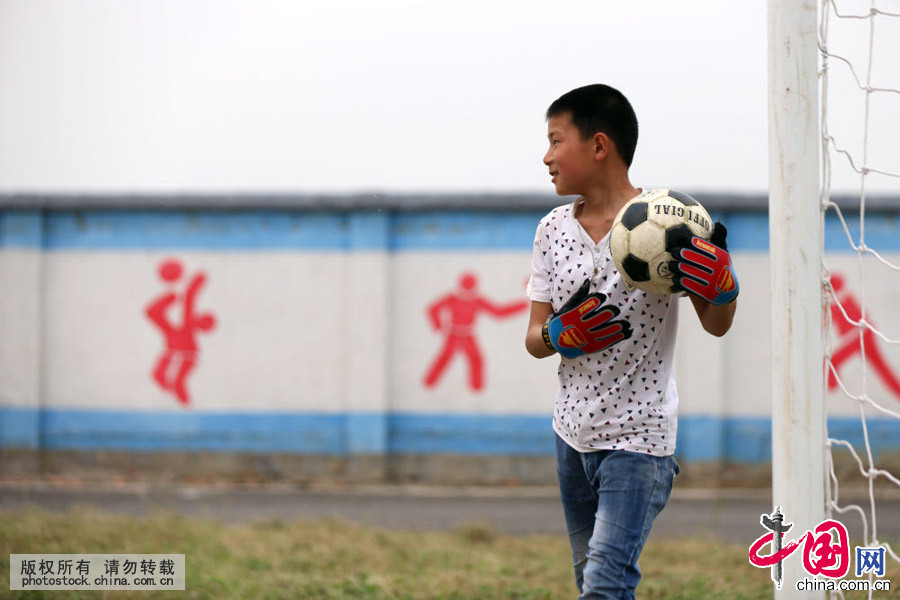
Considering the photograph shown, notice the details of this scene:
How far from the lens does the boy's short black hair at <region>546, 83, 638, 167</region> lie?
9.40ft

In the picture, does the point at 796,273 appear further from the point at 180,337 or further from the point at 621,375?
the point at 180,337

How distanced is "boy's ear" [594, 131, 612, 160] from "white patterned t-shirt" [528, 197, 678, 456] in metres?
0.22

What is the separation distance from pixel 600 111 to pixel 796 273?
0.79 metres

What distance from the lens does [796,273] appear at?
9.79 feet

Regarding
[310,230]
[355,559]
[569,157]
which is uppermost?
[310,230]

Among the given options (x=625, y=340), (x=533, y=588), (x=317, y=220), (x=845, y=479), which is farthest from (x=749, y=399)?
(x=625, y=340)

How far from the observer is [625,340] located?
2785 mm

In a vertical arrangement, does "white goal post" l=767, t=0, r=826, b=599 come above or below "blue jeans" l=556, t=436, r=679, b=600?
above

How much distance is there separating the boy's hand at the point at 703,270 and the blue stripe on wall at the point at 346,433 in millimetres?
6617

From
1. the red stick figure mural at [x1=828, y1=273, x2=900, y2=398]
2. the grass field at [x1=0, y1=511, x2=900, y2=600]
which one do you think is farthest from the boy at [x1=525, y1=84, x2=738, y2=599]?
the red stick figure mural at [x1=828, y1=273, x2=900, y2=398]

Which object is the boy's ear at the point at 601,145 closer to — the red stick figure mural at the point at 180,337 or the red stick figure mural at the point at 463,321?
the red stick figure mural at the point at 463,321

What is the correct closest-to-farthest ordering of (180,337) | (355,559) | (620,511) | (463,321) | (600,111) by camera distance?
(620,511), (600,111), (355,559), (463,321), (180,337)
